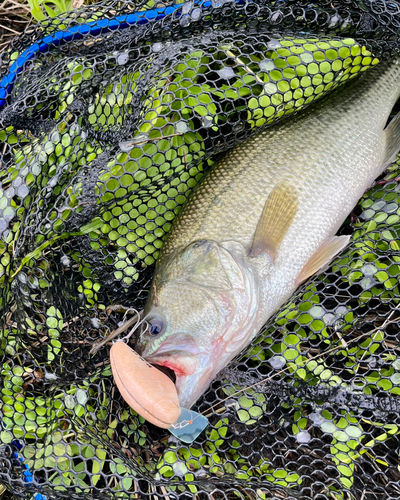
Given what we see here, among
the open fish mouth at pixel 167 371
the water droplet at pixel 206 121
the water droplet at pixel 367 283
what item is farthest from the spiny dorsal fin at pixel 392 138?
the open fish mouth at pixel 167 371

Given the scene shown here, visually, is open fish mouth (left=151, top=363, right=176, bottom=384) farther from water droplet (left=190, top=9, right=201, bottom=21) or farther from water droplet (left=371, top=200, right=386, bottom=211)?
water droplet (left=190, top=9, right=201, bottom=21)

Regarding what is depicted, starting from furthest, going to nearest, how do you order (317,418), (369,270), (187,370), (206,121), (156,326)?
(369,270), (317,418), (206,121), (156,326), (187,370)

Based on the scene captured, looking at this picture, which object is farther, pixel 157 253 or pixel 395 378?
pixel 157 253

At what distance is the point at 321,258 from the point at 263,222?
390 mm

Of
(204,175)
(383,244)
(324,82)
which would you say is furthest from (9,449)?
(324,82)

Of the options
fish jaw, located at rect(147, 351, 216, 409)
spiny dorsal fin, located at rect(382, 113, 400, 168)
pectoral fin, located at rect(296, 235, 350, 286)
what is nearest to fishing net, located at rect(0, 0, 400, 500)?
pectoral fin, located at rect(296, 235, 350, 286)

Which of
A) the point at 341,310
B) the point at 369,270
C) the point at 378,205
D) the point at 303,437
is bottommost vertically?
the point at 303,437

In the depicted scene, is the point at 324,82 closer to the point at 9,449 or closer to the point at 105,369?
the point at 105,369

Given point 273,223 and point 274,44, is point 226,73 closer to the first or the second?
point 274,44

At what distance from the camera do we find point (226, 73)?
2.29 m

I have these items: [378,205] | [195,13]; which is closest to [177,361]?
[378,205]

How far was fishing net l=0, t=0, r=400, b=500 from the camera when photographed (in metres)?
2.23

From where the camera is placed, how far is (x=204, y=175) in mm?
2566

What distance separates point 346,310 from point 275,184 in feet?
2.62
